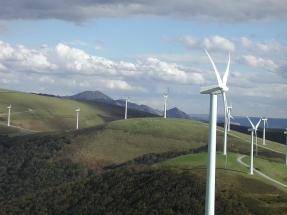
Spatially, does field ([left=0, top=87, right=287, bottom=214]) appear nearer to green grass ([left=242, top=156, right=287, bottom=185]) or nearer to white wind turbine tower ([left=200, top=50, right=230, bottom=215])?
green grass ([left=242, top=156, right=287, bottom=185])

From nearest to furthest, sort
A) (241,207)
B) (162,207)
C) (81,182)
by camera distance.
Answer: (241,207), (162,207), (81,182)

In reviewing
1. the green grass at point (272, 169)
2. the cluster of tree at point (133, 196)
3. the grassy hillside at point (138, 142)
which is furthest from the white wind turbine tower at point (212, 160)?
the grassy hillside at point (138, 142)

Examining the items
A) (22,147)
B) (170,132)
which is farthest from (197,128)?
(22,147)

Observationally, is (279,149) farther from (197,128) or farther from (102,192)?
(102,192)

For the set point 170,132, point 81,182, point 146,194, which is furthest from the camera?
point 170,132

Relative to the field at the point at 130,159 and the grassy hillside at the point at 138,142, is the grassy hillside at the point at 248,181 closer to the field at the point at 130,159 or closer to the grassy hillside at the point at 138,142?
the field at the point at 130,159
